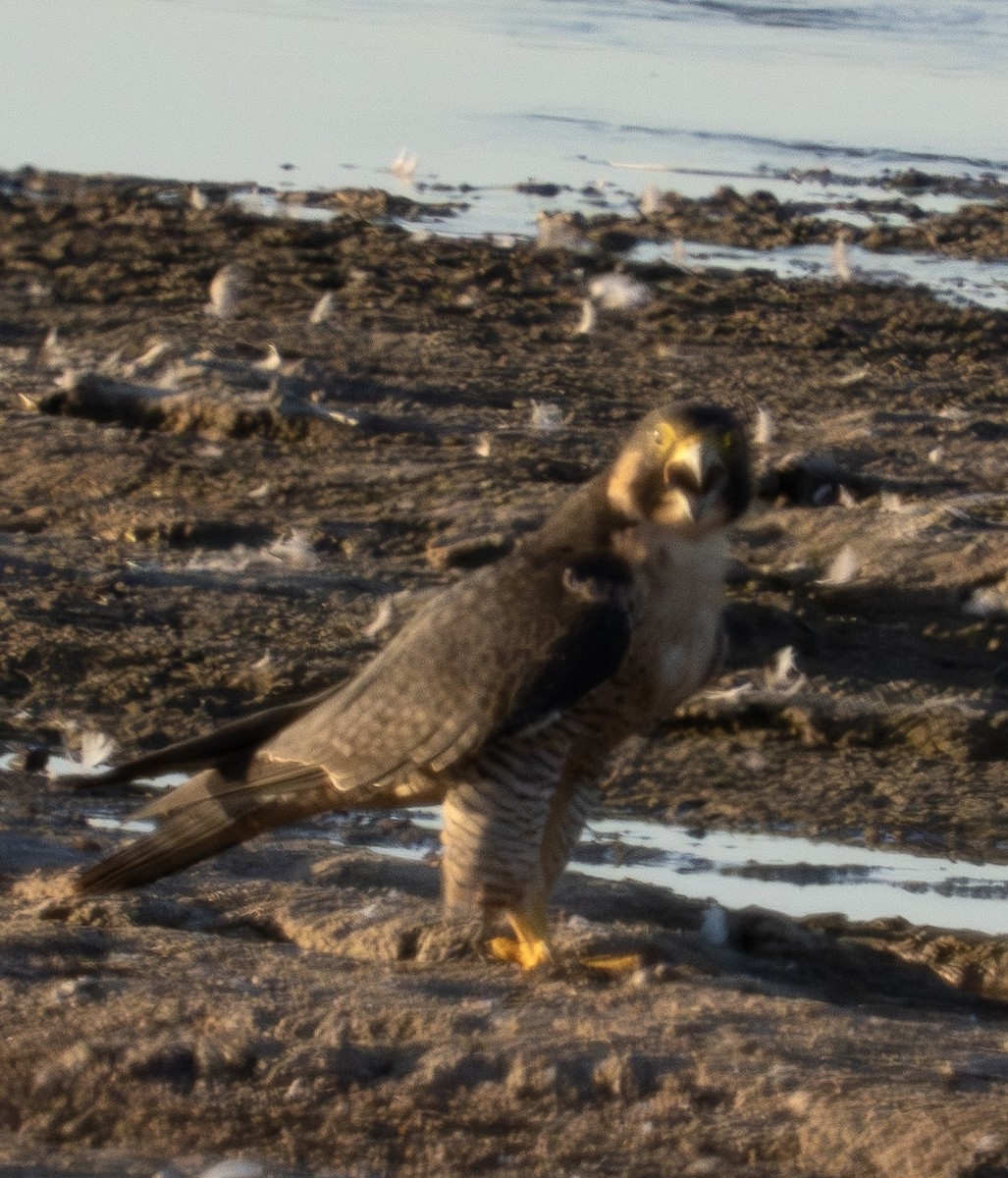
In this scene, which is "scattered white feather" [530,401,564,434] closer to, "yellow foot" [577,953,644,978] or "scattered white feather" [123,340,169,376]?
"scattered white feather" [123,340,169,376]

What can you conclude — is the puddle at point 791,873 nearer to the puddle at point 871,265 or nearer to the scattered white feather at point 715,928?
the scattered white feather at point 715,928

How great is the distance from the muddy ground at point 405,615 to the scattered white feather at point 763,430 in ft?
0.10

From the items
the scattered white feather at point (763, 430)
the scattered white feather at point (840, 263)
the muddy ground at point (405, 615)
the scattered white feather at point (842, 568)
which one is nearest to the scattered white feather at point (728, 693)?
the muddy ground at point (405, 615)

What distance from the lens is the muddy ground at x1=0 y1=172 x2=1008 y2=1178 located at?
12.0 feet

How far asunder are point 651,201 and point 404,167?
5.21ft

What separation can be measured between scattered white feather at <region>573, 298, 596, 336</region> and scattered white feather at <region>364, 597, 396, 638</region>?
371 centimetres

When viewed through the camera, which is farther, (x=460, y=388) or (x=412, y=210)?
(x=412, y=210)

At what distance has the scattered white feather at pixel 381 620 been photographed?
676 cm

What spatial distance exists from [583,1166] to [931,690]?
10.7 feet

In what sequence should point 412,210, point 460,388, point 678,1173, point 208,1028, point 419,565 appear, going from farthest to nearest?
point 412,210, point 460,388, point 419,565, point 208,1028, point 678,1173

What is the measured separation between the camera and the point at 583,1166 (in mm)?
3500

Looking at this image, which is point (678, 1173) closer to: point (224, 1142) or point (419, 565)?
point (224, 1142)

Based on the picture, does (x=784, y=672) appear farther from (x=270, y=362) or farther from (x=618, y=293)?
(x=618, y=293)

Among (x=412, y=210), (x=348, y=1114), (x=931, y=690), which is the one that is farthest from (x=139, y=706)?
(x=412, y=210)
